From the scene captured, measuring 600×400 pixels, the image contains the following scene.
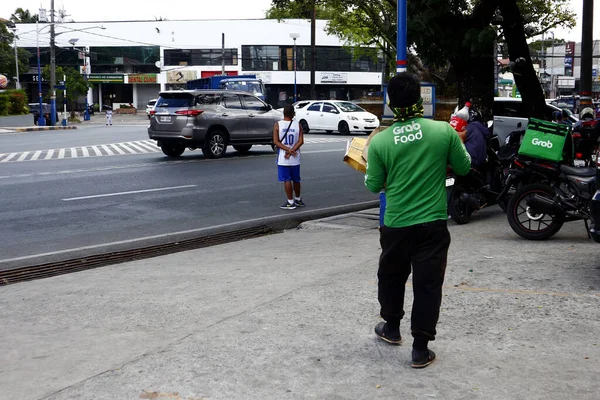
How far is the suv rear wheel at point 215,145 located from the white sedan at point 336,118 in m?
12.6

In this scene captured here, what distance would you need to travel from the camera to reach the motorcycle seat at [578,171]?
8.82 m

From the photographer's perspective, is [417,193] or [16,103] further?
[16,103]

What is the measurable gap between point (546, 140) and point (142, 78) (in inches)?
2951

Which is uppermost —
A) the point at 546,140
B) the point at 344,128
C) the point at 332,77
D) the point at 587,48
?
the point at 332,77

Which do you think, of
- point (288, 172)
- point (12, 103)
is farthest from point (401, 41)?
point (12, 103)

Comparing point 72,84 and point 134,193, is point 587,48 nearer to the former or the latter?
point 134,193

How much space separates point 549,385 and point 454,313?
1.55m

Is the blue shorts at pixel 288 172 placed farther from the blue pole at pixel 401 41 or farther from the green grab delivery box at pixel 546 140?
the green grab delivery box at pixel 546 140

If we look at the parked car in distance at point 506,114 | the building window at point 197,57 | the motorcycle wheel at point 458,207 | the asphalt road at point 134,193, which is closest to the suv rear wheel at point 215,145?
the asphalt road at point 134,193

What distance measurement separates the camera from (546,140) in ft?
30.5

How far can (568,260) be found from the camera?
7.93 metres

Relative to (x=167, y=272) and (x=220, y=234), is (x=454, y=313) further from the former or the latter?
(x=220, y=234)

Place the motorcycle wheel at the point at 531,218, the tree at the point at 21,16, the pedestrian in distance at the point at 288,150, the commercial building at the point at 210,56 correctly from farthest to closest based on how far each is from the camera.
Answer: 1. the tree at the point at 21,16
2. the commercial building at the point at 210,56
3. the pedestrian in distance at the point at 288,150
4. the motorcycle wheel at the point at 531,218

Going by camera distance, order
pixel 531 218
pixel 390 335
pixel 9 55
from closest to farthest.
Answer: pixel 390 335
pixel 531 218
pixel 9 55
